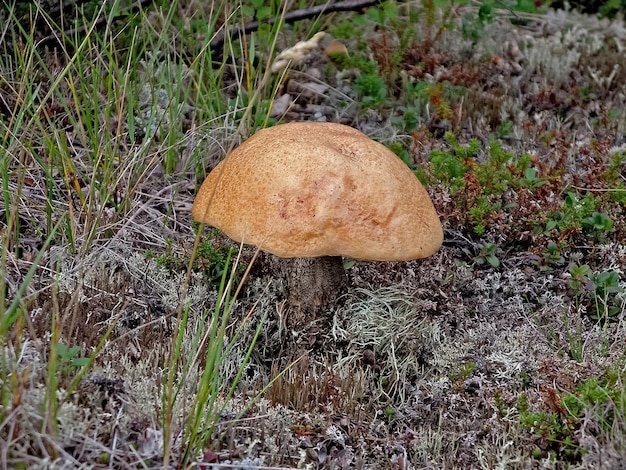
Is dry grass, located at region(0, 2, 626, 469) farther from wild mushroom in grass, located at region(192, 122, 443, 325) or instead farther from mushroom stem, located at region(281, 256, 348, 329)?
wild mushroom in grass, located at region(192, 122, 443, 325)

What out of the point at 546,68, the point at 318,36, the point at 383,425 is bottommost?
the point at 383,425

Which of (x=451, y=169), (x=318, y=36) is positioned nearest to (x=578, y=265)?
(x=451, y=169)

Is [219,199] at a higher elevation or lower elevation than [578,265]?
higher

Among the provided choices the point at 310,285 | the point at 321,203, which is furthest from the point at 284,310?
the point at 321,203

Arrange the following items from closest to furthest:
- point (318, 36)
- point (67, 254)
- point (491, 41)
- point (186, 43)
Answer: point (318, 36) → point (67, 254) → point (186, 43) → point (491, 41)

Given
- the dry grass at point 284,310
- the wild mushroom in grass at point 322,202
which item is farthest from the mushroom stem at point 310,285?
the wild mushroom in grass at point 322,202

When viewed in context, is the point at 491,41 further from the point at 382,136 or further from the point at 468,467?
the point at 468,467

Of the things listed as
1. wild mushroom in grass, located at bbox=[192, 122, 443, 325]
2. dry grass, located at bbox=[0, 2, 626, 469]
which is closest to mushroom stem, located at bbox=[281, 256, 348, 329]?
dry grass, located at bbox=[0, 2, 626, 469]
